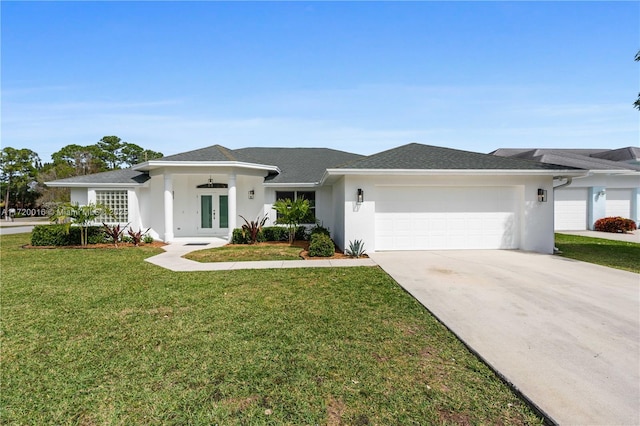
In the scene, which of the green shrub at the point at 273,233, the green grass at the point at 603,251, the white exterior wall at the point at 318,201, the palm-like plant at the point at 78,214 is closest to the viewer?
the green grass at the point at 603,251

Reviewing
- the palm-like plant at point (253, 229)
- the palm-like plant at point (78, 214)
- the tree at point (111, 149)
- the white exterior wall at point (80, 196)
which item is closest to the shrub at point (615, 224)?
the palm-like plant at point (253, 229)

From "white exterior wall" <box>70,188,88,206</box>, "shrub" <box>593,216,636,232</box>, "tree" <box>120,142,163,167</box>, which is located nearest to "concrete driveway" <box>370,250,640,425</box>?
"shrub" <box>593,216,636,232</box>

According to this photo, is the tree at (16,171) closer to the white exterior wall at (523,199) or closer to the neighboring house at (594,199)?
the white exterior wall at (523,199)

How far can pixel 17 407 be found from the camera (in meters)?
2.63

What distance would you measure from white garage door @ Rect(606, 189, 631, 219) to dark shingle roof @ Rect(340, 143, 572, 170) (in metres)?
11.6

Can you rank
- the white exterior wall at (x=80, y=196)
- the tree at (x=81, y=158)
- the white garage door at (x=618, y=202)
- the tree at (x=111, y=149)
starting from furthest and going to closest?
the tree at (x=111, y=149)
the tree at (x=81, y=158)
the white garage door at (x=618, y=202)
the white exterior wall at (x=80, y=196)

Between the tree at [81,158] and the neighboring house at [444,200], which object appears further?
the tree at [81,158]

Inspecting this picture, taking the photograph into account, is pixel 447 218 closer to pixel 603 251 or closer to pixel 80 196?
pixel 603 251

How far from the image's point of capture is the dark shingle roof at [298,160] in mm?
15312

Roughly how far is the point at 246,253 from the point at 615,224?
20096 millimetres

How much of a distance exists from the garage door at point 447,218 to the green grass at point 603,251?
2.07m

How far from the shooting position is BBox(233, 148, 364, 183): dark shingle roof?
1531cm

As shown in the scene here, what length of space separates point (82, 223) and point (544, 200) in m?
18.4

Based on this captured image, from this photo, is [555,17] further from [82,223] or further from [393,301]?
[82,223]
